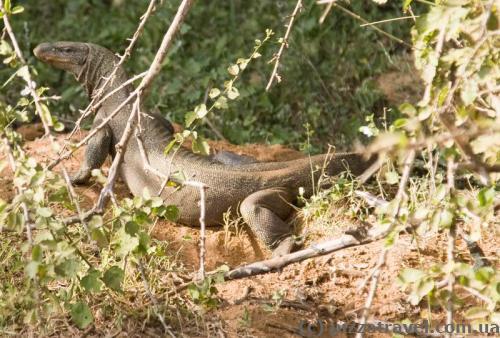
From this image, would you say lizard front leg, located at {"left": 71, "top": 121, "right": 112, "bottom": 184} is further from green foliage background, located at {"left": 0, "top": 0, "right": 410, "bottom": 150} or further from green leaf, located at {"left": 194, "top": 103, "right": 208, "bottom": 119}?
green leaf, located at {"left": 194, "top": 103, "right": 208, "bottom": 119}

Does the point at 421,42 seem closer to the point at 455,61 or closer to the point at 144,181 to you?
the point at 455,61

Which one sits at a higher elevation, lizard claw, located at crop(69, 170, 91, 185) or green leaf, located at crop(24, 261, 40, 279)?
green leaf, located at crop(24, 261, 40, 279)

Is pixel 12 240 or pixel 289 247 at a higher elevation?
pixel 12 240

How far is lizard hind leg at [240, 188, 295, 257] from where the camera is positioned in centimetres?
610

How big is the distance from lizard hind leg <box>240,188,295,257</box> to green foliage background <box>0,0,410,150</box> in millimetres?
1842

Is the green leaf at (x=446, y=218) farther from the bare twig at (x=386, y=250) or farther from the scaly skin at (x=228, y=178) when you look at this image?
the scaly skin at (x=228, y=178)

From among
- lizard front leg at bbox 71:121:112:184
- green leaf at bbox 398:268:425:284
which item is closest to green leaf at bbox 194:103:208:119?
green leaf at bbox 398:268:425:284

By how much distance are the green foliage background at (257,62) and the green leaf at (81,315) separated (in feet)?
14.0

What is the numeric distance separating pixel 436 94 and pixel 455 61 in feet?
0.61

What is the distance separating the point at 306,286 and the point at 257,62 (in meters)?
4.65

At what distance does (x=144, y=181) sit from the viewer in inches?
269

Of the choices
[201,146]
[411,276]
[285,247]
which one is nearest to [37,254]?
[201,146]

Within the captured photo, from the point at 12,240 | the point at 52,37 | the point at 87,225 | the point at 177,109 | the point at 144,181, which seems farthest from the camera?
the point at 52,37

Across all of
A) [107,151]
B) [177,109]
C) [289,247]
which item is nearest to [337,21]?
[177,109]
